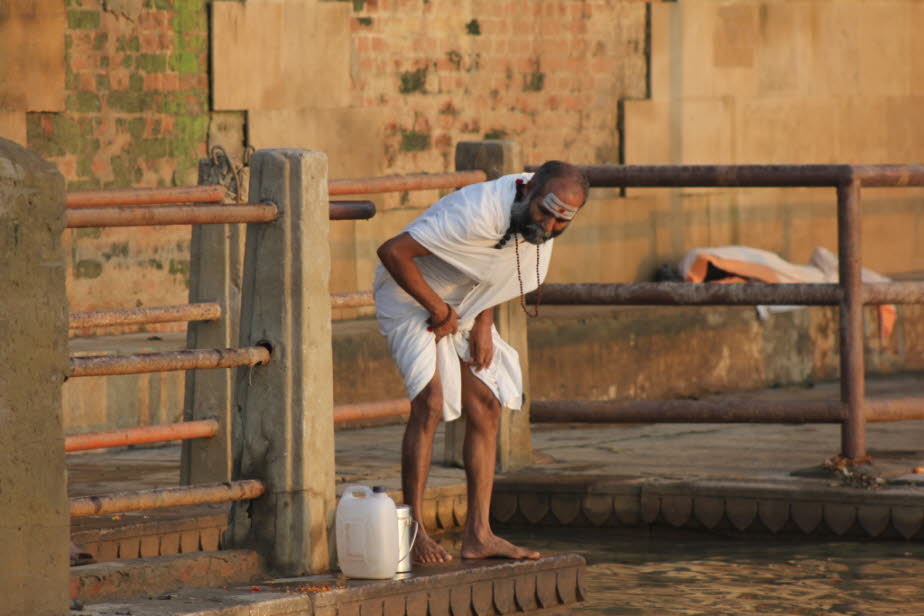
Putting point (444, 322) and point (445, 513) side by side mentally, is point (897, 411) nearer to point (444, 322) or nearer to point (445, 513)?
point (445, 513)

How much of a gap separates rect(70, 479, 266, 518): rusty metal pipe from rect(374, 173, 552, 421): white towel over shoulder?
69 cm

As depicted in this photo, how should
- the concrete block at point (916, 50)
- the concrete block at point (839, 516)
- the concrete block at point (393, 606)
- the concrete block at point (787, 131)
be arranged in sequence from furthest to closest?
the concrete block at point (916, 50), the concrete block at point (787, 131), the concrete block at point (839, 516), the concrete block at point (393, 606)

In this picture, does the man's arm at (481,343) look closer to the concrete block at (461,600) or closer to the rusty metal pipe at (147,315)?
the concrete block at (461,600)

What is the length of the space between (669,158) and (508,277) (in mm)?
7428

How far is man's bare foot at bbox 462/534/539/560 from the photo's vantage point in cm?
721

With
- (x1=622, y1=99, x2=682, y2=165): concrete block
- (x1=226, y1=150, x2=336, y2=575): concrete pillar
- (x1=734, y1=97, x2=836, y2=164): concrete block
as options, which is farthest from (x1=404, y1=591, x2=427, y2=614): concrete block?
(x1=734, y1=97, x2=836, y2=164): concrete block

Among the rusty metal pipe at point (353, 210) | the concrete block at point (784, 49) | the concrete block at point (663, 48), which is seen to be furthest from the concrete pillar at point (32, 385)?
the concrete block at point (784, 49)

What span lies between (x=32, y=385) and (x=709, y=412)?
383 centimetres

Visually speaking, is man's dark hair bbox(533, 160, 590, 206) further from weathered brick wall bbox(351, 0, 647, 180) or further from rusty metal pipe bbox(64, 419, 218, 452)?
weathered brick wall bbox(351, 0, 647, 180)

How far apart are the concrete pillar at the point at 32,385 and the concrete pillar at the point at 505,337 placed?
3.51 meters

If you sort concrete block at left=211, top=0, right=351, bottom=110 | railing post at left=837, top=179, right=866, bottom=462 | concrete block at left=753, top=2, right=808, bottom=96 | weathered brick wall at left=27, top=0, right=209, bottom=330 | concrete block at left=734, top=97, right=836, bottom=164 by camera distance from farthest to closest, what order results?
concrete block at left=753, top=2, right=808, bottom=96 → concrete block at left=734, top=97, right=836, bottom=164 → concrete block at left=211, top=0, right=351, bottom=110 → weathered brick wall at left=27, top=0, right=209, bottom=330 → railing post at left=837, top=179, right=866, bottom=462

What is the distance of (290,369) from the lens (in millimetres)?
6895

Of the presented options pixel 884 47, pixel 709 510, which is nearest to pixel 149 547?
pixel 709 510

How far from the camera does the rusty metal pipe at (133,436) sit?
23.4 ft
